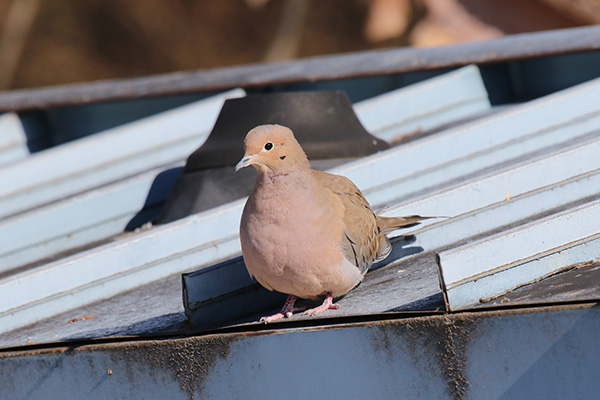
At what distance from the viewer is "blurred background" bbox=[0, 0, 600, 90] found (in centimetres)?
1243

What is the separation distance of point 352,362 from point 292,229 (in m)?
0.46

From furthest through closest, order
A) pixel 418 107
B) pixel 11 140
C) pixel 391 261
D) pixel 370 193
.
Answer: pixel 11 140 < pixel 418 107 < pixel 370 193 < pixel 391 261

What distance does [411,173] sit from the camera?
3.64 m

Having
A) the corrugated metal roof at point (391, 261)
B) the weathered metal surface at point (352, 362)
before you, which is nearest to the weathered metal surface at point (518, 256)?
the corrugated metal roof at point (391, 261)

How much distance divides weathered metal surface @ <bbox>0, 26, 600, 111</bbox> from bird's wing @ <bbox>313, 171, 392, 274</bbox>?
2.34 metres

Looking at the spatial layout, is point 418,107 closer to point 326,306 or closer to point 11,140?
point 326,306

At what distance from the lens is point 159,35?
12.7 m

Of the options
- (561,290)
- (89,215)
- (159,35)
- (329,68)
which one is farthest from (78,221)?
(159,35)

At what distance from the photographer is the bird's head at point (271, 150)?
2590 millimetres

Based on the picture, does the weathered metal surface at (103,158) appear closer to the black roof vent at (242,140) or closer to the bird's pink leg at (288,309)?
the black roof vent at (242,140)

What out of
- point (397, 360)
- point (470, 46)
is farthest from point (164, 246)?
point (470, 46)

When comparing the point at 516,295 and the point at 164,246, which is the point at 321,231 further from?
the point at 164,246

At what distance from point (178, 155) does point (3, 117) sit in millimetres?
1580

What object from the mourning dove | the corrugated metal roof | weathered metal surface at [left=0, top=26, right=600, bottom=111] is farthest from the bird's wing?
weathered metal surface at [left=0, top=26, right=600, bottom=111]
